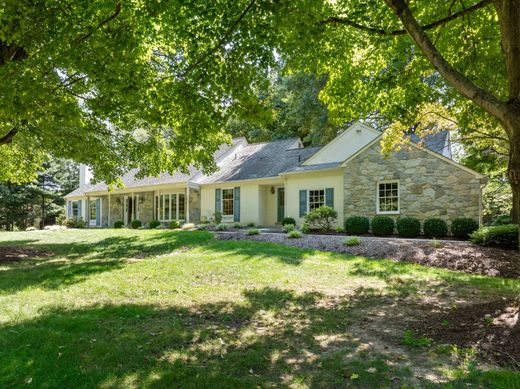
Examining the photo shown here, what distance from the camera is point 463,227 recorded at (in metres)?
13.1

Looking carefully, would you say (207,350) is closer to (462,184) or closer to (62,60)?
(62,60)

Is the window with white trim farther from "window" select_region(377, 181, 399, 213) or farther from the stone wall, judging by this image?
the stone wall

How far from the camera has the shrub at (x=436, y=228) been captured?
1350 cm

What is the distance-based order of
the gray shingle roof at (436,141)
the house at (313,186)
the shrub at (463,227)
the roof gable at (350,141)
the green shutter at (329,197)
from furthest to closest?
1. the roof gable at (350,141)
2. the green shutter at (329,197)
3. the gray shingle roof at (436,141)
4. the house at (313,186)
5. the shrub at (463,227)

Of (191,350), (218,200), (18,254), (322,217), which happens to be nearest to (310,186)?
(322,217)

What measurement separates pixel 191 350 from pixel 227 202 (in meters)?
17.5

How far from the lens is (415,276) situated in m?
8.07

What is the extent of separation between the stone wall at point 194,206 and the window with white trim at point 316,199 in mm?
7728

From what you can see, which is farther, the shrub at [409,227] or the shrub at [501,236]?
the shrub at [409,227]

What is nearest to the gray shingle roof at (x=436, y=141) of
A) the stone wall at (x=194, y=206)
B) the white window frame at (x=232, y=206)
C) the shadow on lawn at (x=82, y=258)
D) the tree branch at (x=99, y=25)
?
the white window frame at (x=232, y=206)

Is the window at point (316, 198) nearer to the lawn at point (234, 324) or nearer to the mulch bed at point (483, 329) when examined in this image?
the lawn at point (234, 324)

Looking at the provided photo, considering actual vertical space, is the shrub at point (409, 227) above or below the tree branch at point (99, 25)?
below

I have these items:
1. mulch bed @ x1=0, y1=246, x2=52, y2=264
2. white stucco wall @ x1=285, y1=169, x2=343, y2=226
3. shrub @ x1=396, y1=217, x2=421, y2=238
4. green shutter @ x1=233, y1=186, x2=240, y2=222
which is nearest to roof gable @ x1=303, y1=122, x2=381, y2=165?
white stucco wall @ x1=285, y1=169, x2=343, y2=226

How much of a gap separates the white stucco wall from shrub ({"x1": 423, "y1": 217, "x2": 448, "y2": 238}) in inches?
154
